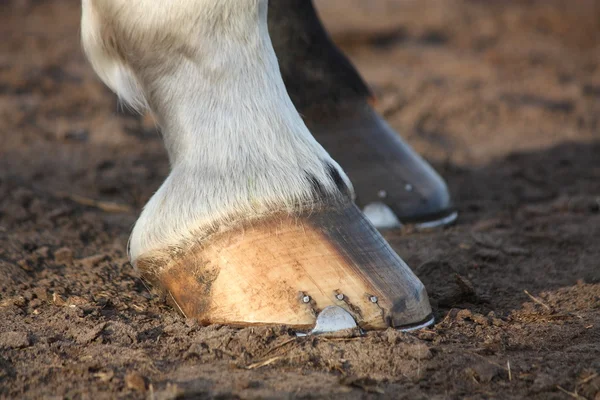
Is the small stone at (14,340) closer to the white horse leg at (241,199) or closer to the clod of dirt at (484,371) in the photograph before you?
the white horse leg at (241,199)

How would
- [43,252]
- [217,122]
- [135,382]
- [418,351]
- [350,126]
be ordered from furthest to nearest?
1. [350,126]
2. [43,252]
3. [217,122]
4. [418,351]
5. [135,382]

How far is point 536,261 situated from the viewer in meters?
2.04

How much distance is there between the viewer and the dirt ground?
1.33 meters

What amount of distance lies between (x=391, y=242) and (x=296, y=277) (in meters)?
0.71

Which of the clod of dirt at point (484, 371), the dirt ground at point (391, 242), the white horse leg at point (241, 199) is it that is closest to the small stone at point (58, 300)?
the dirt ground at point (391, 242)

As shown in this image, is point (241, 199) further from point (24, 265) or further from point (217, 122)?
point (24, 265)

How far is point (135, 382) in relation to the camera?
49.7 inches

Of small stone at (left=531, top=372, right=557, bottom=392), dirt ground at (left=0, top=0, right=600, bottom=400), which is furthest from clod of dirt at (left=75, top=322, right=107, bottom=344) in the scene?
small stone at (left=531, top=372, right=557, bottom=392)

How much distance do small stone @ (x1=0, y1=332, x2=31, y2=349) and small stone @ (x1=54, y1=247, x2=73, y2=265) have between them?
457mm

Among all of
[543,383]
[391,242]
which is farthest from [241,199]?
[391,242]

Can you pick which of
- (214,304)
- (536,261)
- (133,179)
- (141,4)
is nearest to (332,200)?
(214,304)

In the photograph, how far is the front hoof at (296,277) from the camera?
1.47m

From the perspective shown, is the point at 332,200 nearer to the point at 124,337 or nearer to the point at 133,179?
the point at 124,337

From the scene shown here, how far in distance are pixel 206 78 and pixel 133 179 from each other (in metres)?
1.32
